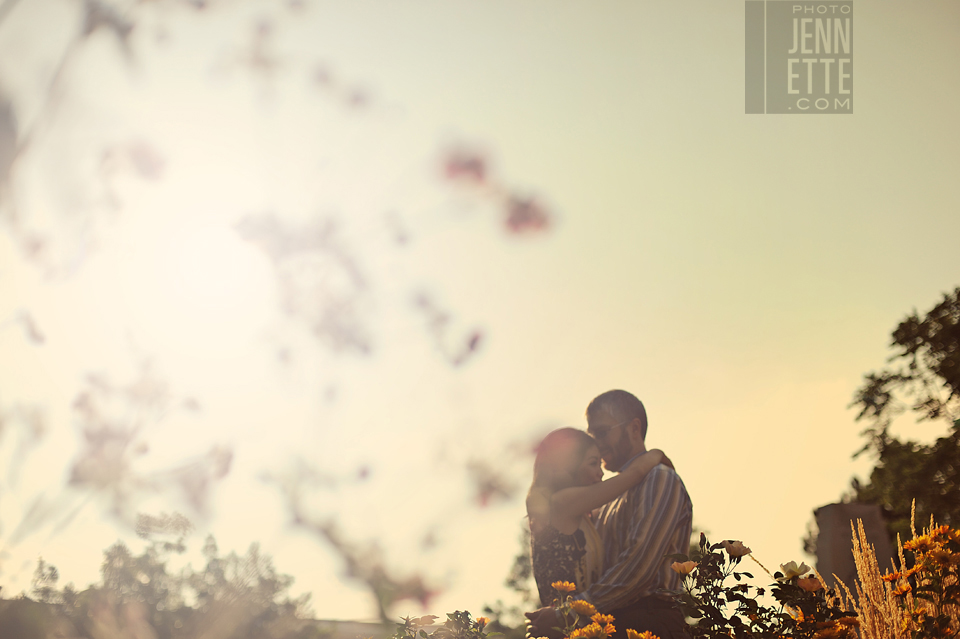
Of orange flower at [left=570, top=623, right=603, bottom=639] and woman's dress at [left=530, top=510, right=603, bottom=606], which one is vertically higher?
woman's dress at [left=530, top=510, right=603, bottom=606]

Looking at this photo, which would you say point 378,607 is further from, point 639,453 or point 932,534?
point 932,534

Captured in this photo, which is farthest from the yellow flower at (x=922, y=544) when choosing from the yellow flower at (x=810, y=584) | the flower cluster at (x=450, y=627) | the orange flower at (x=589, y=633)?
the flower cluster at (x=450, y=627)

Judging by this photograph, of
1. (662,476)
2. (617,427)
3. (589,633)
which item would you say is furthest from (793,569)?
(617,427)

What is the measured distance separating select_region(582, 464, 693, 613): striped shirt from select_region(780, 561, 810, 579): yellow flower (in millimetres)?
1117

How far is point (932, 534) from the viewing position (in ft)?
9.96

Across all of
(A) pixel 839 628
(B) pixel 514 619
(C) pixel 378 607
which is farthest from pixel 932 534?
(B) pixel 514 619

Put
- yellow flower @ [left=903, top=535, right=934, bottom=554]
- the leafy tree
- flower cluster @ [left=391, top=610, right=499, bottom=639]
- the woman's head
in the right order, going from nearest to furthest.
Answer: yellow flower @ [left=903, top=535, right=934, bottom=554] < flower cluster @ [left=391, top=610, right=499, bottom=639] < the woman's head < the leafy tree

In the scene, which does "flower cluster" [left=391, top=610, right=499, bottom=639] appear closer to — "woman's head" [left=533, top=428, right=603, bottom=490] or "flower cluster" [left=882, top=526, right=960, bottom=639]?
"woman's head" [left=533, top=428, right=603, bottom=490]

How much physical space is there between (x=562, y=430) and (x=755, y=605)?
64.2 inches

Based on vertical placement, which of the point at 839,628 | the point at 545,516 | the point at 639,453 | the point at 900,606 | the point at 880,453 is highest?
the point at 880,453

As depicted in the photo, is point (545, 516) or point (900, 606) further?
point (545, 516)

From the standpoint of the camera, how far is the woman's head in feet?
13.7

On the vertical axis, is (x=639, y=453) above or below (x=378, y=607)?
above

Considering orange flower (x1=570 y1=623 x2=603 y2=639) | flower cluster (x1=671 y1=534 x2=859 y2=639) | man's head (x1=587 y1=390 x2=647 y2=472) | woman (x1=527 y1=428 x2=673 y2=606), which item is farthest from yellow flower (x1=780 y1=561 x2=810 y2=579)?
man's head (x1=587 y1=390 x2=647 y2=472)
